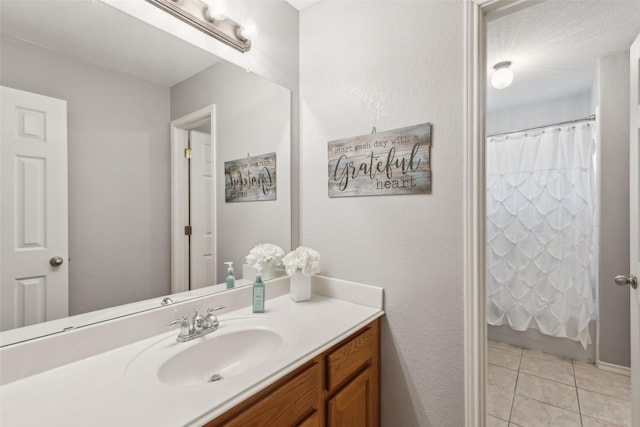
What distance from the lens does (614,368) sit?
2.19 meters

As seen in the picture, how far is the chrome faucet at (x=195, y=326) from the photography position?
102cm

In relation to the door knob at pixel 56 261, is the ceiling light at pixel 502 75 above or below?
above

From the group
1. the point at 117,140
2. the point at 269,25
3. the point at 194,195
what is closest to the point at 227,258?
the point at 194,195

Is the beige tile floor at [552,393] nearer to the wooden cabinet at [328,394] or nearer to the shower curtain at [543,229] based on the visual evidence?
the shower curtain at [543,229]

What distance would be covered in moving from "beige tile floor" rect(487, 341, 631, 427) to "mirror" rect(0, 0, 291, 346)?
1993 mm

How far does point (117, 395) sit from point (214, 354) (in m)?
0.37

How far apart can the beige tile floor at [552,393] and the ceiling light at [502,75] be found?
222 centimetres

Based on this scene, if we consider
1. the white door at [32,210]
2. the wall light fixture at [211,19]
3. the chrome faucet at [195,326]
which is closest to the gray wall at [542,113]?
the wall light fixture at [211,19]

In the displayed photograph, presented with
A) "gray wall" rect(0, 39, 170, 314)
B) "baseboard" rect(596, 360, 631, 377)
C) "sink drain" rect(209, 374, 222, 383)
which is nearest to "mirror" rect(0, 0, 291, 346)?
"gray wall" rect(0, 39, 170, 314)

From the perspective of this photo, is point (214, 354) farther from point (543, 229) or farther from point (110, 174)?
point (543, 229)

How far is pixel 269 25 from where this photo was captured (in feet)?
4.90

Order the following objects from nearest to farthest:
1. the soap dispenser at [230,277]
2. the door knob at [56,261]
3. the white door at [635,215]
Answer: the door knob at [56,261] → the white door at [635,215] → the soap dispenser at [230,277]

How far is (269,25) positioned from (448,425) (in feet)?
6.63

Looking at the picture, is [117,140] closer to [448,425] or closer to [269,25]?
[269,25]
